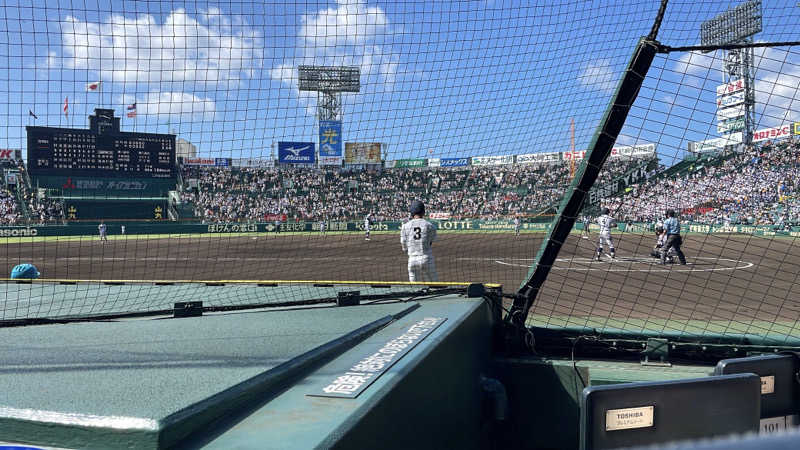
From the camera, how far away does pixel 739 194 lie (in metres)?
16.1

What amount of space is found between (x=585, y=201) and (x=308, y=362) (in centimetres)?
229

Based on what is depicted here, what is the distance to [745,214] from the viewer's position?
16.8 m

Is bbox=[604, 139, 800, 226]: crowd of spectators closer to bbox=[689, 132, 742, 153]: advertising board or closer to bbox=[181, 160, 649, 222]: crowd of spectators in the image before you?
bbox=[181, 160, 649, 222]: crowd of spectators

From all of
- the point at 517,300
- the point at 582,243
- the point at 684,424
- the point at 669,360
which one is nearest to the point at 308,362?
the point at 684,424

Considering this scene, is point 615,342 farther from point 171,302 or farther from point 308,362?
point 171,302

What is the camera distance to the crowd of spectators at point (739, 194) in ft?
35.9

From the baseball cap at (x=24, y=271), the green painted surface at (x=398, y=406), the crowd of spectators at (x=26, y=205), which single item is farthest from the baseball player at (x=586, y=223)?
the crowd of spectators at (x=26, y=205)

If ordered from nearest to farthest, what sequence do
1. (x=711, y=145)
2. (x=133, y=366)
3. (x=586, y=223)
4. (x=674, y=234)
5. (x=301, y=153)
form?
(x=133, y=366) → (x=711, y=145) → (x=586, y=223) → (x=674, y=234) → (x=301, y=153)

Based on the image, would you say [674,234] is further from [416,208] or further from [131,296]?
[131,296]

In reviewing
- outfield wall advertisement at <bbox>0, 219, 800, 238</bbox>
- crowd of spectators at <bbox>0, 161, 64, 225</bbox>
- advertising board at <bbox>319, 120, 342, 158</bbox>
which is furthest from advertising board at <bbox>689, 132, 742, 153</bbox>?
crowd of spectators at <bbox>0, 161, 64, 225</bbox>

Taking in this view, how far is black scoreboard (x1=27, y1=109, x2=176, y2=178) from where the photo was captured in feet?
97.7

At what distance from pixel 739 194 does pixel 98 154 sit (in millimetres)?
33797

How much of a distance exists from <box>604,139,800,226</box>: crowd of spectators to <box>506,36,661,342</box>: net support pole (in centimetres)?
818

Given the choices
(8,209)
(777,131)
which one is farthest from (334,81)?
(8,209)
